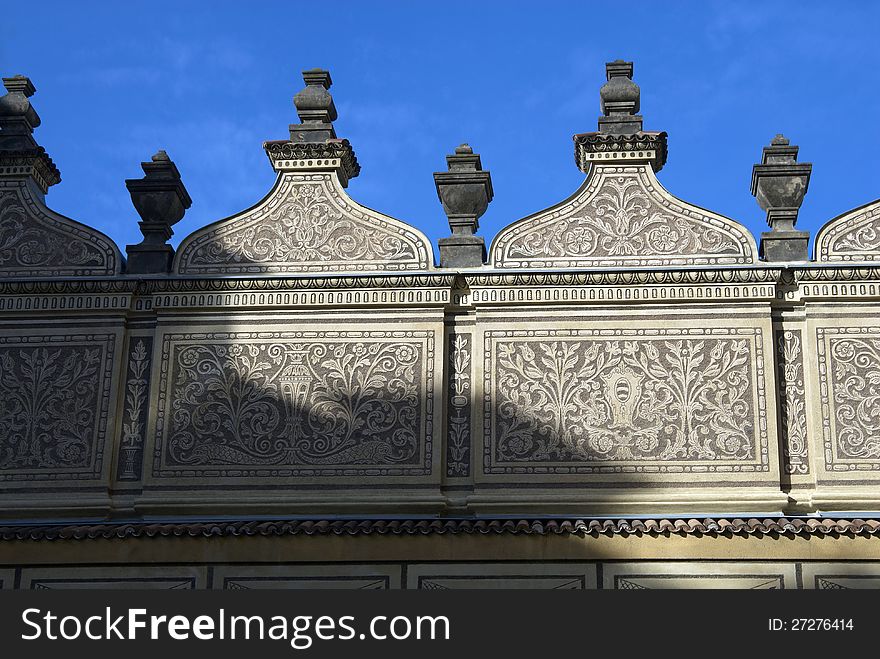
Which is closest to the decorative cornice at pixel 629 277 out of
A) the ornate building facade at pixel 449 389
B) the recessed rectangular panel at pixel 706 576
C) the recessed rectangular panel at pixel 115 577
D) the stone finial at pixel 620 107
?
the ornate building facade at pixel 449 389

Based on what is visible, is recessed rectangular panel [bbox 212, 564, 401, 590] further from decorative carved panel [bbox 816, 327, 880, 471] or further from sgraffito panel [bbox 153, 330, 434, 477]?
decorative carved panel [bbox 816, 327, 880, 471]

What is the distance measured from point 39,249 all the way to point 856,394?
522 cm

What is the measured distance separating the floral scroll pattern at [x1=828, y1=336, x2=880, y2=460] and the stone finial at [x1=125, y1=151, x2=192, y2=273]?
166 inches

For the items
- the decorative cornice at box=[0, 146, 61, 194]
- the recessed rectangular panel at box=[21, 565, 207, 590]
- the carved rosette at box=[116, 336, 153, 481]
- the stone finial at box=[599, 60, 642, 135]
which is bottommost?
the recessed rectangular panel at box=[21, 565, 207, 590]

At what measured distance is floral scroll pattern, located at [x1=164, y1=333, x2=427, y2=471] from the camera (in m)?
9.49

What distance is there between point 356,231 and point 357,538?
2194 mm

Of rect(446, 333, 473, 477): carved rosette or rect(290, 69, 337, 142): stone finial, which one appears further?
rect(290, 69, 337, 142): stone finial

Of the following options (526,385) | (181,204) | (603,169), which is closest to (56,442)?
(181,204)

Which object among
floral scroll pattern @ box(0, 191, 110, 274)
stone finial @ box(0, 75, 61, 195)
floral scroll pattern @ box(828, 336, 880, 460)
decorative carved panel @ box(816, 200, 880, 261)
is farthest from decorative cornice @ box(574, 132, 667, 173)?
stone finial @ box(0, 75, 61, 195)

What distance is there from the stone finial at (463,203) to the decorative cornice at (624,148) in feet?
2.22

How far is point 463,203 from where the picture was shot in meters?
10.1

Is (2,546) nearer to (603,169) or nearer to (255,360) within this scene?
(255,360)

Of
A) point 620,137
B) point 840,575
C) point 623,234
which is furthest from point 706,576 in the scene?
point 620,137

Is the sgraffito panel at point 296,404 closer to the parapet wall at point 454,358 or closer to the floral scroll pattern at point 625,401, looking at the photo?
the parapet wall at point 454,358
